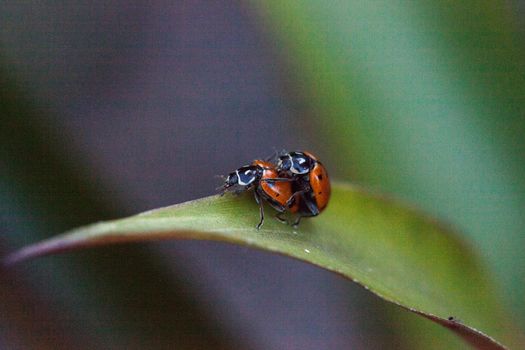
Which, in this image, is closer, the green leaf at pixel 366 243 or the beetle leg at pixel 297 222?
the green leaf at pixel 366 243

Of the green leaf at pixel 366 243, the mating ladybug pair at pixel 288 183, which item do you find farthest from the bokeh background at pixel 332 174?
the mating ladybug pair at pixel 288 183

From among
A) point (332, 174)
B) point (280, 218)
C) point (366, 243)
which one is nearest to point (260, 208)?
point (280, 218)

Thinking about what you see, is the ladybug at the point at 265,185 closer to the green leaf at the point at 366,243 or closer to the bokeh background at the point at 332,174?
the green leaf at the point at 366,243

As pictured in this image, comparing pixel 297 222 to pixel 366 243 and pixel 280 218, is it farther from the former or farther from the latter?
pixel 366 243

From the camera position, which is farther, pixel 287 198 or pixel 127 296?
pixel 127 296

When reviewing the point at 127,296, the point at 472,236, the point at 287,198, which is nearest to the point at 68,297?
the point at 127,296

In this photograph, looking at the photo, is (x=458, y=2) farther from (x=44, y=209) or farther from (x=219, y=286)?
(x=219, y=286)
